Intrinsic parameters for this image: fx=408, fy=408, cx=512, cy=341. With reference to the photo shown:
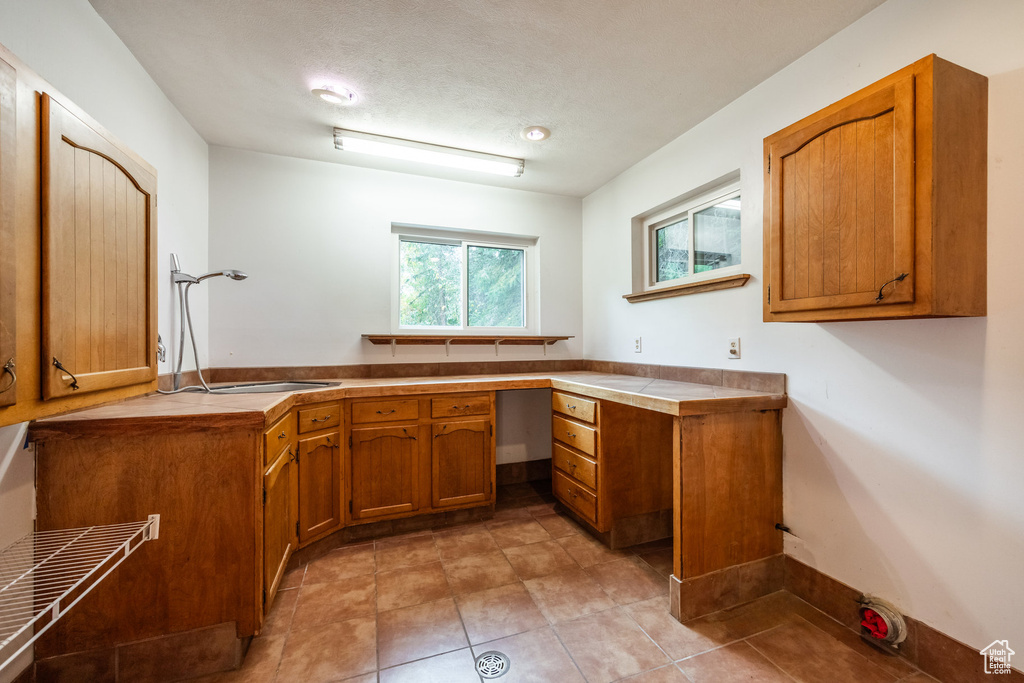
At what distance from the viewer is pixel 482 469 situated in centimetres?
262

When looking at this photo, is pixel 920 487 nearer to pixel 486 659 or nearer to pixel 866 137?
pixel 866 137

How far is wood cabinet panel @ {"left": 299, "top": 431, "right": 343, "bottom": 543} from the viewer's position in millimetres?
2080

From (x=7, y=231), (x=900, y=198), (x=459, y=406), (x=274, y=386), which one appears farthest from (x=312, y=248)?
(x=900, y=198)

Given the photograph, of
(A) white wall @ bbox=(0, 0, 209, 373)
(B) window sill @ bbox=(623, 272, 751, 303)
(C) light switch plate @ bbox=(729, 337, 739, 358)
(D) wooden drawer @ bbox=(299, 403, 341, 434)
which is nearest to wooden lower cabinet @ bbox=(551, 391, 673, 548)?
(C) light switch plate @ bbox=(729, 337, 739, 358)

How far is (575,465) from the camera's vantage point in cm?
249

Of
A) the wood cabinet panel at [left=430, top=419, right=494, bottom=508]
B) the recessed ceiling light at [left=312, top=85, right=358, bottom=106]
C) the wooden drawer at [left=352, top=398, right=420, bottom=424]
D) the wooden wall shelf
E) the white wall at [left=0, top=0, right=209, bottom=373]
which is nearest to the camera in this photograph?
the white wall at [left=0, top=0, right=209, bottom=373]

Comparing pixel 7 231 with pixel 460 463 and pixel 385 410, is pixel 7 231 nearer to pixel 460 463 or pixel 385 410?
pixel 385 410

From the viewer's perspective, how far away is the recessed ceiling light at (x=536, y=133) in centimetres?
244

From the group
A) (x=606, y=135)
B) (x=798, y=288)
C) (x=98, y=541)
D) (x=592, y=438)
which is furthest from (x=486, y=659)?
(x=606, y=135)

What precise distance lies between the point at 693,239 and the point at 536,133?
1.18 metres

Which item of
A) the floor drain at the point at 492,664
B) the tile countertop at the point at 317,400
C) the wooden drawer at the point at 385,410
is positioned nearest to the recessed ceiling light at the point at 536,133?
the tile countertop at the point at 317,400

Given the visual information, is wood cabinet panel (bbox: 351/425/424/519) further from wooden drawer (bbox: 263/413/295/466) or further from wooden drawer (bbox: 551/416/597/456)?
wooden drawer (bbox: 551/416/597/456)

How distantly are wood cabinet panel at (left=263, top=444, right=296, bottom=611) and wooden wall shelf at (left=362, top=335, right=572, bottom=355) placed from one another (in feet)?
3.73

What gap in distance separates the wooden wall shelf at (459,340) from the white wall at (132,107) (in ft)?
3.65
